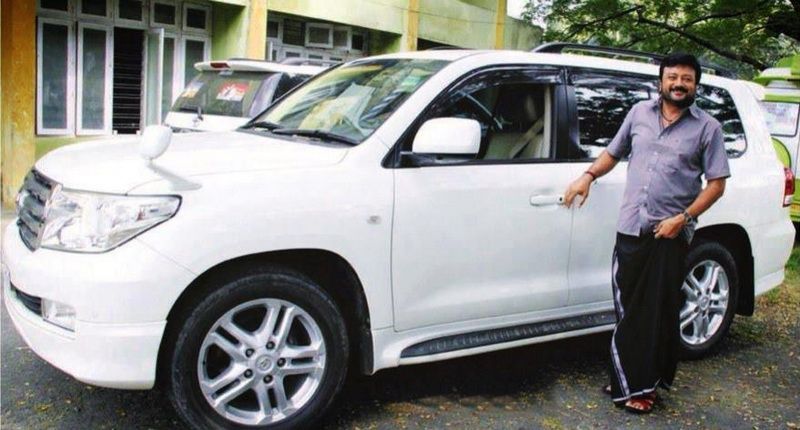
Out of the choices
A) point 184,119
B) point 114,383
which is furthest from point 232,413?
point 184,119

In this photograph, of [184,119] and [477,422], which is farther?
[184,119]

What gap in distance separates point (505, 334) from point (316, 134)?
55.6 inches

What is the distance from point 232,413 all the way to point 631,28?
15.9 m

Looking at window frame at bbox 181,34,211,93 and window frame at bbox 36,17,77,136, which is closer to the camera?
window frame at bbox 36,17,77,136

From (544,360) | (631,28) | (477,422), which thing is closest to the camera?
(477,422)

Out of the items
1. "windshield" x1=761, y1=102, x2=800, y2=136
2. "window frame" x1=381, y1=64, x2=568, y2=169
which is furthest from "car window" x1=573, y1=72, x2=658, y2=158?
"windshield" x1=761, y1=102, x2=800, y2=136

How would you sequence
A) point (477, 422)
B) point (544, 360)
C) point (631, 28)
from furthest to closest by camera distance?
1. point (631, 28)
2. point (544, 360)
3. point (477, 422)

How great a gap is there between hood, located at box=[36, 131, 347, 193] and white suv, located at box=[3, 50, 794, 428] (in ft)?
0.05

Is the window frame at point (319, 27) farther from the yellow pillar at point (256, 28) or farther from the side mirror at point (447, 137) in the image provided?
the side mirror at point (447, 137)

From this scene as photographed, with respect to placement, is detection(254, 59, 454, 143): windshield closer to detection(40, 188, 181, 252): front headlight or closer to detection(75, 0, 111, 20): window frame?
detection(40, 188, 181, 252): front headlight

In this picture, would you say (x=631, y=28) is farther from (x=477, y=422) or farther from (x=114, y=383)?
(x=114, y=383)

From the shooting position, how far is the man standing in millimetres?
4098

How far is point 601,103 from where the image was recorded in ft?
15.6

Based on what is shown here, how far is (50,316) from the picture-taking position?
11.0ft
